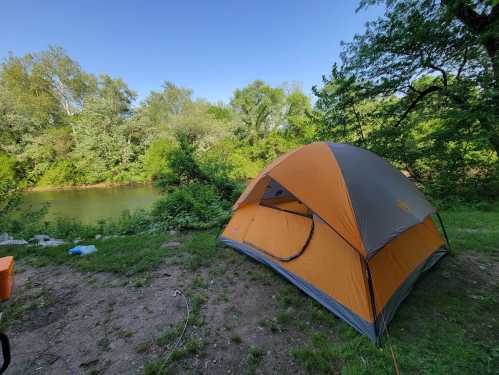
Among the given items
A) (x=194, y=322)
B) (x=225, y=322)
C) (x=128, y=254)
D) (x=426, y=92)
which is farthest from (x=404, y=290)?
(x=426, y=92)

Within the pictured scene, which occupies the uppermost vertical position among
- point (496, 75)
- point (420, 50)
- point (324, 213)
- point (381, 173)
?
point (420, 50)

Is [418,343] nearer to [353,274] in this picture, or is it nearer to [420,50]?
[353,274]

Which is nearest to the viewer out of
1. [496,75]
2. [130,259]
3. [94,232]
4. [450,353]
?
[450,353]

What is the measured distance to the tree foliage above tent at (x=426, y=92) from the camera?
3.82m

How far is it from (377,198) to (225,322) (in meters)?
1.87

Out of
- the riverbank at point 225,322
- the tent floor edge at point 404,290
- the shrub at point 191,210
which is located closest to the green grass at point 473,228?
the riverbank at point 225,322

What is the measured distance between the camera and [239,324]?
191 cm

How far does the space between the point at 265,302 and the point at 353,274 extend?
3.03ft

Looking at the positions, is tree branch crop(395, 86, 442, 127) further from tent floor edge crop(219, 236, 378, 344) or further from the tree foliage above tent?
tent floor edge crop(219, 236, 378, 344)

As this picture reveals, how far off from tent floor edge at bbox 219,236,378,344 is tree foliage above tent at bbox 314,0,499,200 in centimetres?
434

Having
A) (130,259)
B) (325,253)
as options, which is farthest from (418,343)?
(130,259)

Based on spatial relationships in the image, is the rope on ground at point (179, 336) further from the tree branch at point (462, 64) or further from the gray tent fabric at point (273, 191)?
the tree branch at point (462, 64)

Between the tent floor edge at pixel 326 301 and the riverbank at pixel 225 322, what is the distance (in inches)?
2.5

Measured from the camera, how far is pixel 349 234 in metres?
1.76
